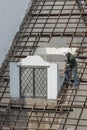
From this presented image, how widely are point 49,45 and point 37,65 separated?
1806 millimetres

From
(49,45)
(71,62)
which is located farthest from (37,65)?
(49,45)

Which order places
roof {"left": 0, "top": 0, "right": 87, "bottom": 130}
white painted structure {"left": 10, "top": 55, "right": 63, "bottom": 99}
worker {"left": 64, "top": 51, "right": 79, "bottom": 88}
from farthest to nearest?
worker {"left": 64, "top": 51, "right": 79, "bottom": 88}, white painted structure {"left": 10, "top": 55, "right": 63, "bottom": 99}, roof {"left": 0, "top": 0, "right": 87, "bottom": 130}

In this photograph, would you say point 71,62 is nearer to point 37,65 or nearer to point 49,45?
point 37,65

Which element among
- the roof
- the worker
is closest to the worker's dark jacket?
the worker

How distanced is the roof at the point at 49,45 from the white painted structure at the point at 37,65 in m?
0.20

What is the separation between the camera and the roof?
1282 cm

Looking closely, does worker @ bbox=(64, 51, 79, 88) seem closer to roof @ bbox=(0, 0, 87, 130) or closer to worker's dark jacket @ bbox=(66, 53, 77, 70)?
worker's dark jacket @ bbox=(66, 53, 77, 70)

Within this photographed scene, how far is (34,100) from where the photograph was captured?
13102mm

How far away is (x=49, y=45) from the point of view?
14758 mm

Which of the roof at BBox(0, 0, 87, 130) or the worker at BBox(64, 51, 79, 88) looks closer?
the roof at BBox(0, 0, 87, 130)

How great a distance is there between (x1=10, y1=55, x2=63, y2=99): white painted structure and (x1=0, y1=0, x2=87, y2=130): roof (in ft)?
0.67

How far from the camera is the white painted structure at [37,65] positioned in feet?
42.5

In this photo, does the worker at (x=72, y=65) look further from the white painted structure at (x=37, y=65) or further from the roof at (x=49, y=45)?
the white painted structure at (x=37, y=65)

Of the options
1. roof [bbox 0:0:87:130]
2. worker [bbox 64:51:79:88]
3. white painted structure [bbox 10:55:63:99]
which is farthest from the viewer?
worker [bbox 64:51:79:88]
